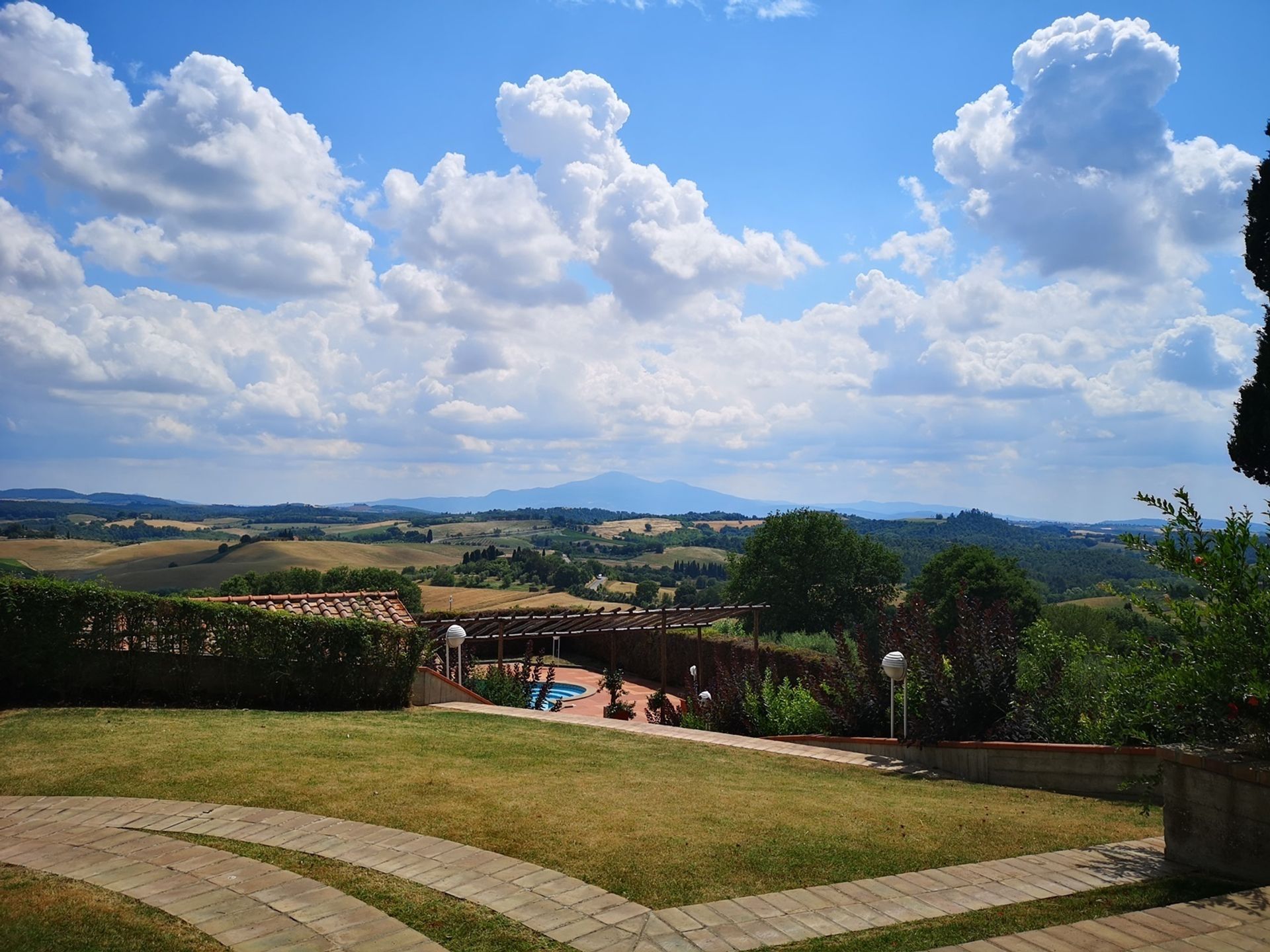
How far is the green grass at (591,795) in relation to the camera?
5789 millimetres

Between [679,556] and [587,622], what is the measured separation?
108 metres

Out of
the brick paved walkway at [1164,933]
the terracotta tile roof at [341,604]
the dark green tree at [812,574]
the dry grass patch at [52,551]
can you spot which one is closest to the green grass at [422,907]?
the brick paved walkway at [1164,933]

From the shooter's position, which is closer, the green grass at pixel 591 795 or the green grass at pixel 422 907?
the green grass at pixel 422 907

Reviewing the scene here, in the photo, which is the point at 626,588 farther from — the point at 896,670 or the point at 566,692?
the point at 896,670

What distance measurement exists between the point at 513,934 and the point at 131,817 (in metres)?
3.81

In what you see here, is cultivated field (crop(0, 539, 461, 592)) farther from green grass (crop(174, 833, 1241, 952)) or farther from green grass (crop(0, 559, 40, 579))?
green grass (crop(174, 833, 1241, 952))

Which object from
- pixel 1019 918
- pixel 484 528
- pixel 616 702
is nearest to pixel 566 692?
pixel 616 702

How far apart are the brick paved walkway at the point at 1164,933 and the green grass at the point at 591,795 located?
1314mm

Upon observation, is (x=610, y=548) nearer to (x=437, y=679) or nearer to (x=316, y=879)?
(x=437, y=679)

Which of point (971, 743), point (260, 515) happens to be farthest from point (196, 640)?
point (260, 515)

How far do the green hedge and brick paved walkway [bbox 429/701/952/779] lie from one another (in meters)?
1.59

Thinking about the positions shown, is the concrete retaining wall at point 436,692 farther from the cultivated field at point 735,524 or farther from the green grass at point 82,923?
the cultivated field at point 735,524

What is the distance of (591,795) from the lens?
7.42 m

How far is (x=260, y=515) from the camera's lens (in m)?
198
